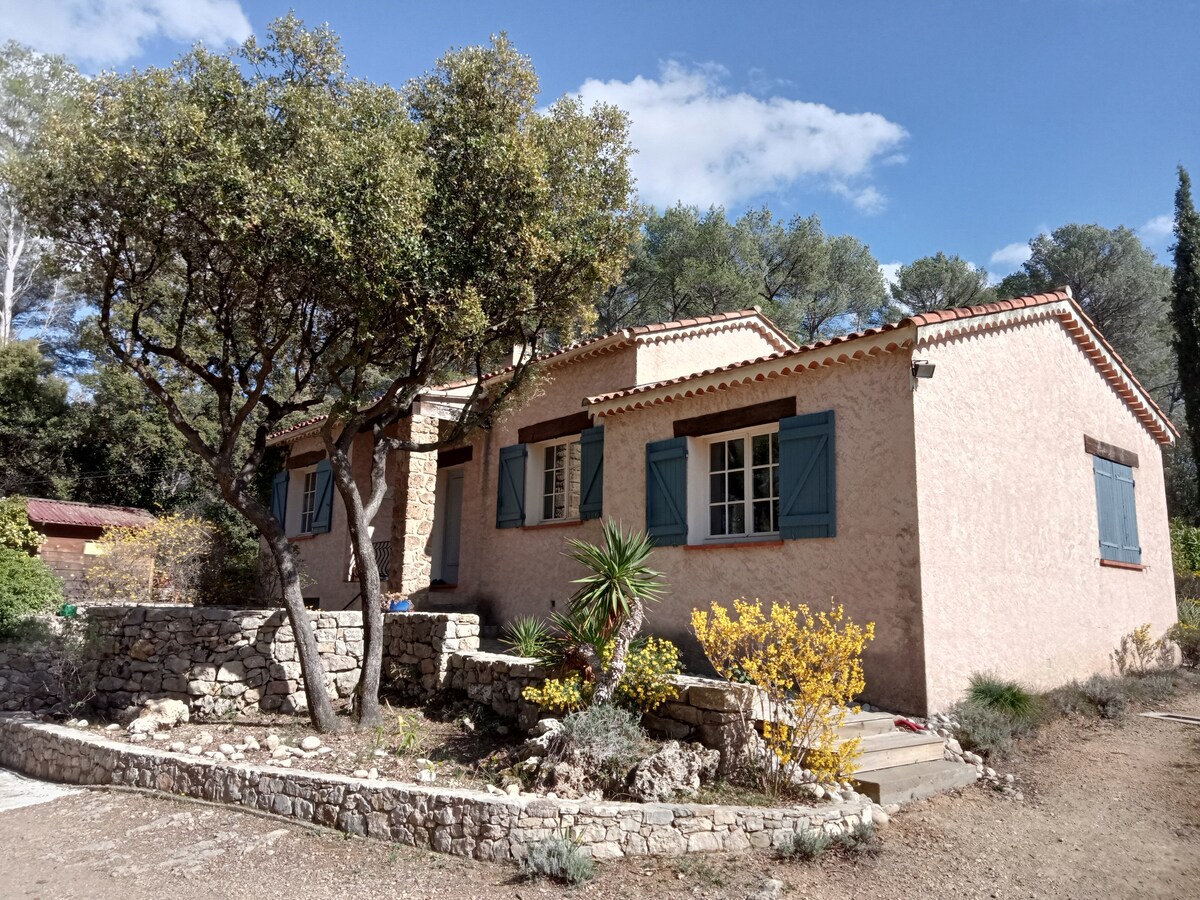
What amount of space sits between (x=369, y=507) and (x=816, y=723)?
4.97 meters

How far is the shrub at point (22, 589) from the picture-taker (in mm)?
13242

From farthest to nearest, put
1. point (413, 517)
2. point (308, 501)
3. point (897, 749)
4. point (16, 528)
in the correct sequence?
1. point (308, 501)
2. point (16, 528)
3. point (413, 517)
4. point (897, 749)

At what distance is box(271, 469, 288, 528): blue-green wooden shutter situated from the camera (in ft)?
54.8

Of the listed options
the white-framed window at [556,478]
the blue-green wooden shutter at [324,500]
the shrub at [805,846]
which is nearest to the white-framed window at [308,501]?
the blue-green wooden shutter at [324,500]

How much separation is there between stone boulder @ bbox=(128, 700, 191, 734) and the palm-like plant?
461 centimetres

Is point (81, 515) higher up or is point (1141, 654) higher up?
point (81, 515)

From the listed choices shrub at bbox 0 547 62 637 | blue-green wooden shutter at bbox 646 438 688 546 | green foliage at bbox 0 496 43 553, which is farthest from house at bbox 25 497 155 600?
blue-green wooden shutter at bbox 646 438 688 546

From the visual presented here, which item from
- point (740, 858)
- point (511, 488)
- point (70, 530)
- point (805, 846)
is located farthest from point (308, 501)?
point (805, 846)

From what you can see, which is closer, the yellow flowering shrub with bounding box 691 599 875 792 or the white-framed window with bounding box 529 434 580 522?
the yellow flowering shrub with bounding box 691 599 875 792

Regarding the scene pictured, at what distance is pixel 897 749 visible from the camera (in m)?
6.72

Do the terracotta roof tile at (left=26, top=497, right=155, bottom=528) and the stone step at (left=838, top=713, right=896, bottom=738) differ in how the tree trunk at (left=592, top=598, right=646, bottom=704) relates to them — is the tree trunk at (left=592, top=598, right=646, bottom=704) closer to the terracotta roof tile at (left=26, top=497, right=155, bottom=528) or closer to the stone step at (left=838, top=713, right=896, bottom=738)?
the stone step at (left=838, top=713, right=896, bottom=738)

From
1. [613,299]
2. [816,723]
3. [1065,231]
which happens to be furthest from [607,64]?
[1065,231]

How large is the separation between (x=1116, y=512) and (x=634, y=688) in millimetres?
7768

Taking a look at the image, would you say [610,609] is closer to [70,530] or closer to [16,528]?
[16,528]
